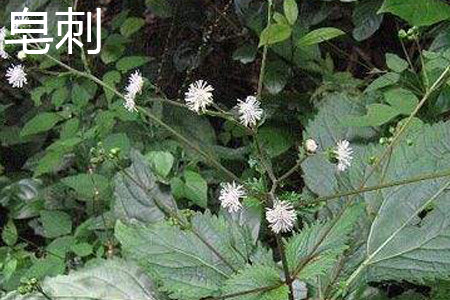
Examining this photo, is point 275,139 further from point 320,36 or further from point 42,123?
point 42,123

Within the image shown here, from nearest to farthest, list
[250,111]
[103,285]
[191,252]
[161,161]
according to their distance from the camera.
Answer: [250,111] → [191,252] → [103,285] → [161,161]

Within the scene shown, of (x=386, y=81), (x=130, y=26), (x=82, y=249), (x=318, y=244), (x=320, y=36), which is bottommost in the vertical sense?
(x=82, y=249)

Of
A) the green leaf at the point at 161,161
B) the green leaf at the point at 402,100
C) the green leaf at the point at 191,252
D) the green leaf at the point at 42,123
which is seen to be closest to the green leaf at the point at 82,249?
the green leaf at the point at 161,161

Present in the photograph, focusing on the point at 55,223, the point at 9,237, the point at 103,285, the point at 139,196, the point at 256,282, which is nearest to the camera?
the point at 256,282

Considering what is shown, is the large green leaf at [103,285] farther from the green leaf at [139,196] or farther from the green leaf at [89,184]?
the green leaf at [89,184]

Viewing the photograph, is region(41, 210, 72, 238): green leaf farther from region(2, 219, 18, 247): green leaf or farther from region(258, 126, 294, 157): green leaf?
region(258, 126, 294, 157): green leaf

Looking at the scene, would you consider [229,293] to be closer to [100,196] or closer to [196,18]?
[100,196]

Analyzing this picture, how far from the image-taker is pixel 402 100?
1.26 meters

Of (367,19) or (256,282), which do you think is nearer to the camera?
(256,282)

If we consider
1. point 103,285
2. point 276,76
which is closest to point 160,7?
point 276,76

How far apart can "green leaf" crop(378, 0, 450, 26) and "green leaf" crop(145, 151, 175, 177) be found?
1.76 feet

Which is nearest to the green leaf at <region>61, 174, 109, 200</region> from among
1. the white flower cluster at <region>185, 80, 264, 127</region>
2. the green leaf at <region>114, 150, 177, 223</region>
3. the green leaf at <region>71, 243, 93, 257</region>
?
the green leaf at <region>71, 243, 93, 257</region>

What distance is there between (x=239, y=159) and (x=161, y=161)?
223mm

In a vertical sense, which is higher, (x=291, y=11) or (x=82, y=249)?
(x=291, y=11)
